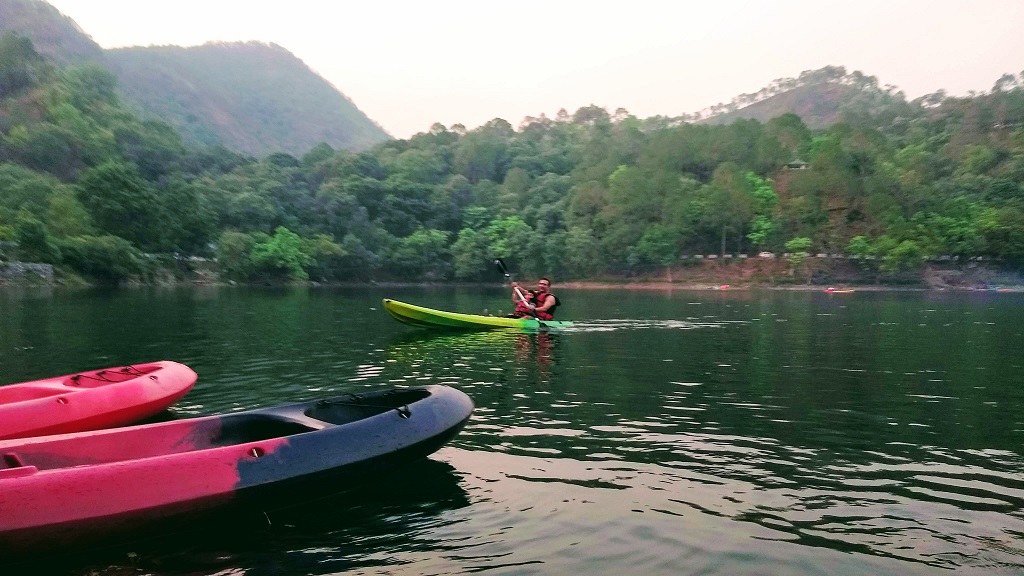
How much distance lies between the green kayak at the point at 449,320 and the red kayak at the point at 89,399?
11.6m

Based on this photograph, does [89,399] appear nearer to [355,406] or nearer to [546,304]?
[355,406]

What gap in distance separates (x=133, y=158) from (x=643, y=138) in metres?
69.0

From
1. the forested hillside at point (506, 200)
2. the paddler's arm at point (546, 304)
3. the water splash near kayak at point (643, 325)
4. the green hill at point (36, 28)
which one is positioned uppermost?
the green hill at point (36, 28)

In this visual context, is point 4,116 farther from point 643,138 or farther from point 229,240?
point 643,138

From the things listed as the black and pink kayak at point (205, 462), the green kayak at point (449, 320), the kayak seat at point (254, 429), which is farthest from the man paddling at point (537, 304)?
the kayak seat at point (254, 429)

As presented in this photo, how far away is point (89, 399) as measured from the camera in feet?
33.1

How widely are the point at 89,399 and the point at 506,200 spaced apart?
9307 centimetres

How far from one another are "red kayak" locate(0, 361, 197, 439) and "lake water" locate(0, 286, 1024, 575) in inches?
27.8

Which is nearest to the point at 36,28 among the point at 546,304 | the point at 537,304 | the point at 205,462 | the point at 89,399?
the point at 537,304

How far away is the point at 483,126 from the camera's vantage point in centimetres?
15450

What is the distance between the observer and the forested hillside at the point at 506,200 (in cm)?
6744

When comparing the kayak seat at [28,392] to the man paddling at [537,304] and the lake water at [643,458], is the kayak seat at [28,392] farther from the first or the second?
the man paddling at [537,304]

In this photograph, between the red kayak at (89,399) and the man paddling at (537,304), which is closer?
the red kayak at (89,399)

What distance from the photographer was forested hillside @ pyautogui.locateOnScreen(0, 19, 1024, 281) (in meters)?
67.4
